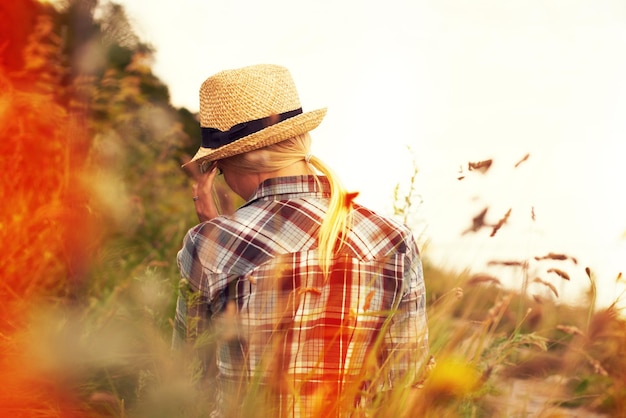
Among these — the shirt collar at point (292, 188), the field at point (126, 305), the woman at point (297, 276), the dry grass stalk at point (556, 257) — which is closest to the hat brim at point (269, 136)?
the woman at point (297, 276)

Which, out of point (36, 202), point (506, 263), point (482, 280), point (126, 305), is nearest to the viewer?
point (482, 280)

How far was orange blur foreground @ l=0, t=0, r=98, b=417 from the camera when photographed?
103 inches

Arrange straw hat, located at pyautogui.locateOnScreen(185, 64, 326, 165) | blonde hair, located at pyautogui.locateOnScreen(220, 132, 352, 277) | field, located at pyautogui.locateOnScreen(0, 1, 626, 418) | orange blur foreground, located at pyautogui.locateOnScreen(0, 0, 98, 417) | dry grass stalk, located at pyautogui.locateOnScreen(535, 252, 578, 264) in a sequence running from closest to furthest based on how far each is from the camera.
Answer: field, located at pyautogui.locateOnScreen(0, 1, 626, 418)
dry grass stalk, located at pyautogui.locateOnScreen(535, 252, 578, 264)
blonde hair, located at pyautogui.locateOnScreen(220, 132, 352, 277)
straw hat, located at pyautogui.locateOnScreen(185, 64, 326, 165)
orange blur foreground, located at pyautogui.locateOnScreen(0, 0, 98, 417)

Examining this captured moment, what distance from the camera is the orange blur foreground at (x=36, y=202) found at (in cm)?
263

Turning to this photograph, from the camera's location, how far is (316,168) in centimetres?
222

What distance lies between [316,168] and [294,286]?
1.29 feet

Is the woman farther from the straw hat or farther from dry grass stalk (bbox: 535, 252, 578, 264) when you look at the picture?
dry grass stalk (bbox: 535, 252, 578, 264)

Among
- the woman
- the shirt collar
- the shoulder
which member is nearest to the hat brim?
the woman

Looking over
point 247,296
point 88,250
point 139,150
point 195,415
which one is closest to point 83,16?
point 139,150

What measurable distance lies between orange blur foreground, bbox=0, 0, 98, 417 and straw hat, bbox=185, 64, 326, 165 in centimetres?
57

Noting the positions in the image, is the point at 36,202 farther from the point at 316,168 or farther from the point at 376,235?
the point at 376,235

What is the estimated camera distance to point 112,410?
1975mm

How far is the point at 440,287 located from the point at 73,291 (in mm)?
1495

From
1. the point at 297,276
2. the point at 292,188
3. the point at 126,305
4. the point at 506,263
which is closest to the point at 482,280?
the point at 506,263
